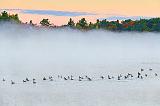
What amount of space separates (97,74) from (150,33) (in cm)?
10232

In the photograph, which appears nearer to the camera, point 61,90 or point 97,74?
point 61,90

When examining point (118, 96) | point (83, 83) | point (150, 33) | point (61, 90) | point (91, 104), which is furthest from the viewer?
point (150, 33)

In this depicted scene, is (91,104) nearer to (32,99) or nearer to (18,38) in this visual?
(32,99)

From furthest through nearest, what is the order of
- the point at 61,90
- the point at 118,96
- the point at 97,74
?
the point at 97,74 < the point at 61,90 < the point at 118,96

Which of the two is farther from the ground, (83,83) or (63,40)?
(83,83)

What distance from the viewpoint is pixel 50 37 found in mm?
170875

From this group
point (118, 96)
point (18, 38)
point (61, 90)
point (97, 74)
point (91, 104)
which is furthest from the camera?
point (18, 38)

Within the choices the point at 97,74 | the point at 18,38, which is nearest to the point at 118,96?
the point at 97,74

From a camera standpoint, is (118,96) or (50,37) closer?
(118,96)

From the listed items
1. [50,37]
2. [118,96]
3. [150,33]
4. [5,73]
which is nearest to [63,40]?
[50,37]

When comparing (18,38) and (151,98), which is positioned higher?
(151,98)

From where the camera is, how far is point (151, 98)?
1768 inches

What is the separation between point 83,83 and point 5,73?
1517 centimetres

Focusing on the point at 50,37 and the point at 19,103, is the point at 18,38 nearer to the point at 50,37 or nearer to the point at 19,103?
the point at 50,37
